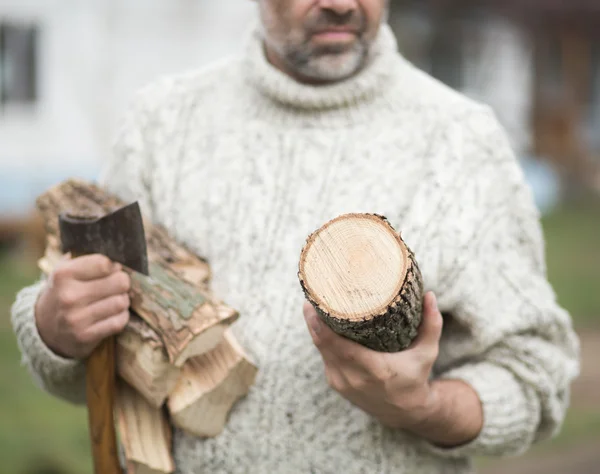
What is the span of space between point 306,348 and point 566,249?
9.16 m

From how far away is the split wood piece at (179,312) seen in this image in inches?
79.5

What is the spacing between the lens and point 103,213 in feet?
7.36

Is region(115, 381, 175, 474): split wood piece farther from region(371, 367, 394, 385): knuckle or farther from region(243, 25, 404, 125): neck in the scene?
region(243, 25, 404, 125): neck

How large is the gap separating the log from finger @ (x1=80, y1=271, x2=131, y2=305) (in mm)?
Result: 53

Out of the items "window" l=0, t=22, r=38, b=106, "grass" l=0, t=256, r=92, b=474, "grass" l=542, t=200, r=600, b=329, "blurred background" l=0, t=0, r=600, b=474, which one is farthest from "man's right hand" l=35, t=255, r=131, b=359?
"window" l=0, t=22, r=38, b=106

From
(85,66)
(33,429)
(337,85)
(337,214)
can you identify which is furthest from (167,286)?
(85,66)

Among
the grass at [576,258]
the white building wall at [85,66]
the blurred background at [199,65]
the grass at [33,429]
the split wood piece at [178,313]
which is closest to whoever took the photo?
the split wood piece at [178,313]

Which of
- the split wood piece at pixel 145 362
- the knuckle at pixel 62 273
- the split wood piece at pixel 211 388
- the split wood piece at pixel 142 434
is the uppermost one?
the knuckle at pixel 62 273

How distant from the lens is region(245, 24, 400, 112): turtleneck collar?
7.54ft

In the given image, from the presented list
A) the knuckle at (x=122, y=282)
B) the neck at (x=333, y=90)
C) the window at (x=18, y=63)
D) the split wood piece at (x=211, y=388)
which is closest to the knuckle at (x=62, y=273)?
the knuckle at (x=122, y=282)

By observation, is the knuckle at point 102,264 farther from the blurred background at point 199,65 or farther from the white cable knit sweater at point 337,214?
the blurred background at point 199,65

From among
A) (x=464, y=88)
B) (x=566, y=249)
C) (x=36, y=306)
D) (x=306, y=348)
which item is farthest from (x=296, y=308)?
(x=464, y=88)

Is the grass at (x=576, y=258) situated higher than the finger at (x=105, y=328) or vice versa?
the finger at (x=105, y=328)

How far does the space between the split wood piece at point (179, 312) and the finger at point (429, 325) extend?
16.3 inches
